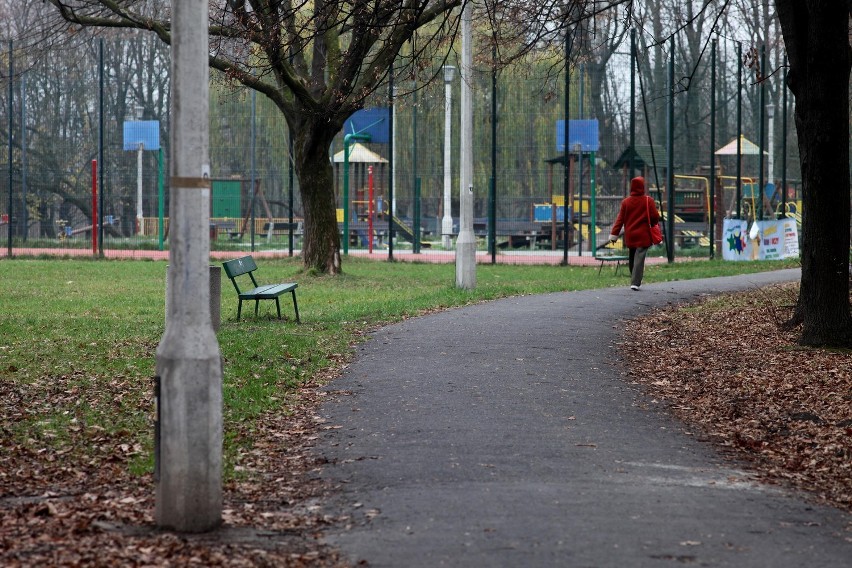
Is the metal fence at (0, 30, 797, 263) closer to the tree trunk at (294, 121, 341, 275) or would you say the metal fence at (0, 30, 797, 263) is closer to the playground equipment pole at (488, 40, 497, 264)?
the playground equipment pole at (488, 40, 497, 264)

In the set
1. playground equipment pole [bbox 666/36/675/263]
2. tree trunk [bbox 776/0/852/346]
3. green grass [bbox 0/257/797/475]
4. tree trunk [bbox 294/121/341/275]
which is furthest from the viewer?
playground equipment pole [bbox 666/36/675/263]

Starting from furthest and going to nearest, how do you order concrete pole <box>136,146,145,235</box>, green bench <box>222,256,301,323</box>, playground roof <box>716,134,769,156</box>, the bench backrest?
playground roof <box>716,134,769,156</box>, concrete pole <box>136,146,145,235</box>, the bench backrest, green bench <box>222,256,301,323</box>

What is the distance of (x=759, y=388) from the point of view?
1066 centimetres

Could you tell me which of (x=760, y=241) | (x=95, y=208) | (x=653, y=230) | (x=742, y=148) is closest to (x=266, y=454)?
(x=653, y=230)

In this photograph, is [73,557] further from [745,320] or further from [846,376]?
[745,320]

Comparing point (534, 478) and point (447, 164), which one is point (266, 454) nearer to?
point (534, 478)

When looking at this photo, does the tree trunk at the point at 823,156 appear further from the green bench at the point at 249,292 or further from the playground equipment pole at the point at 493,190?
the playground equipment pole at the point at 493,190

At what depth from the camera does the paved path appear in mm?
5539

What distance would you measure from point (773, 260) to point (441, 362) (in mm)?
21069

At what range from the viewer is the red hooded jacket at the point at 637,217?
66.2 feet

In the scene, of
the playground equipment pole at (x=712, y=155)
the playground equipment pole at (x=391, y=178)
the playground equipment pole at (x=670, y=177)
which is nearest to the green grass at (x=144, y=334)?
the playground equipment pole at (x=670, y=177)

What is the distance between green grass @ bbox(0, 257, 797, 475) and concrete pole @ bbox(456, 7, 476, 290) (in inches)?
15.1

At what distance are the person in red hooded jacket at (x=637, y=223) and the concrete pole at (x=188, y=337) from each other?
14.6m

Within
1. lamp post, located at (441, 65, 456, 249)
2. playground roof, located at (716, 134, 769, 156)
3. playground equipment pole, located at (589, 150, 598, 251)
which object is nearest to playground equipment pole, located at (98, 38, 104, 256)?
lamp post, located at (441, 65, 456, 249)
